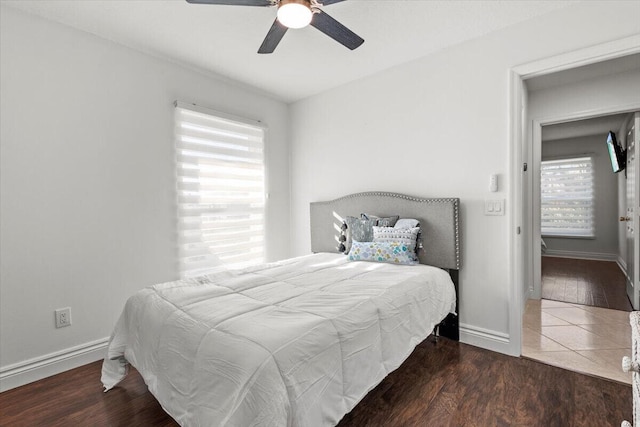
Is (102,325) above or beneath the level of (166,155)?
beneath

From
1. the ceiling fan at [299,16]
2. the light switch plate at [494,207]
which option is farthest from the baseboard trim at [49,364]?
the light switch plate at [494,207]

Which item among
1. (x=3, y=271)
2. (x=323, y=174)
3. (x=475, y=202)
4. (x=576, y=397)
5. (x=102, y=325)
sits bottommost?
(x=576, y=397)

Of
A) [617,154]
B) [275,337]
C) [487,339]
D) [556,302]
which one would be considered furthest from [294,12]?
[617,154]

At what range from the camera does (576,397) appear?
183 cm

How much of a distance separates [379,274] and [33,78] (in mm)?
2746

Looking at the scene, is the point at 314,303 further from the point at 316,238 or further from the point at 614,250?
the point at 614,250

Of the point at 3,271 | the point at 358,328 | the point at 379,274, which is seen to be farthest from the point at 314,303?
the point at 3,271

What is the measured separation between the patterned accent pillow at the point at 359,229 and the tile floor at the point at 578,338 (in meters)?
1.50

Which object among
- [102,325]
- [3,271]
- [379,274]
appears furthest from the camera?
[102,325]

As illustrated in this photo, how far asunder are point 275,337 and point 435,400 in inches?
47.6

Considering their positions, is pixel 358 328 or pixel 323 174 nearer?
pixel 358 328

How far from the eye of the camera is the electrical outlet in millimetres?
2236

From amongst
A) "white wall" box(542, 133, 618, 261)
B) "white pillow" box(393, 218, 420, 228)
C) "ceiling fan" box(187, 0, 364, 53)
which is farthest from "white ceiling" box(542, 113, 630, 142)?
"ceiling fan" box(187, 0, 364, 53)

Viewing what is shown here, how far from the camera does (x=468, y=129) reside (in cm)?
260
